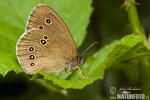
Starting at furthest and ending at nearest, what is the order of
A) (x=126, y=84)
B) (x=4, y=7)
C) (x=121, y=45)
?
(x=126, y=84) < (x=4, y=7) < (x=121, y=45)

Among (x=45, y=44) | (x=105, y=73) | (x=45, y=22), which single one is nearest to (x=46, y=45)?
(x=45, y=44)

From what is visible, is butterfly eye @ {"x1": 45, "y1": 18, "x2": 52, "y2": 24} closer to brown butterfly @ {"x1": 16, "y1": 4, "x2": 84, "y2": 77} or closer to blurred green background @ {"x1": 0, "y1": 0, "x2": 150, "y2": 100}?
brown butterfly @ {"x1": 16, "y1": 4, "x2": 84, "y2": 77}

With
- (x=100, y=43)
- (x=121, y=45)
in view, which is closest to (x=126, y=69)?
(x=100, y=43)

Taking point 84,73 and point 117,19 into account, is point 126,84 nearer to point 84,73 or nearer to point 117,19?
point 84,73

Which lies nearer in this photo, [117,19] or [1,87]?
[1,87]
